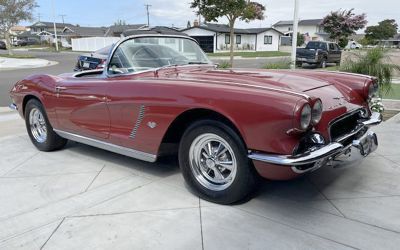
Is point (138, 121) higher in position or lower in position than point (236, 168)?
higher

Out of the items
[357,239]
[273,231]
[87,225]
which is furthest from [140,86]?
[357,239]

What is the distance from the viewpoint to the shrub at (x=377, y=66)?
7090 mm

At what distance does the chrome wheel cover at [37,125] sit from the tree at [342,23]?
126 feet

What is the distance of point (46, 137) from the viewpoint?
4859 millimetres

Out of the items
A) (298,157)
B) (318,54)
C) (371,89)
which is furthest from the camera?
(318,54)

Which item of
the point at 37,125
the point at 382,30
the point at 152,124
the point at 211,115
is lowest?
the point at 37,125

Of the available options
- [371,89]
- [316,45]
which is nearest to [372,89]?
[371,89]

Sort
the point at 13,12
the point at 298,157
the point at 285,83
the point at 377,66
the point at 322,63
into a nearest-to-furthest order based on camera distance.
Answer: the point at 298,157 < the point at 285,83 < the point at 377,66 < the point at 322,63 < the point at 13,12

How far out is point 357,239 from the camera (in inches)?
104

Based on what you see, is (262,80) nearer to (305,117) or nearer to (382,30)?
(305,117)

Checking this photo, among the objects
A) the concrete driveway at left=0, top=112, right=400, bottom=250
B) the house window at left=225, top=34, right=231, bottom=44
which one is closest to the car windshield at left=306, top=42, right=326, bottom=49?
the concrete driveway at left=0, top=112, right=400, bottom=250

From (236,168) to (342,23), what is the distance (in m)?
39.6

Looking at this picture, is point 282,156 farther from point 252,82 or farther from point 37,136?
point 37,136

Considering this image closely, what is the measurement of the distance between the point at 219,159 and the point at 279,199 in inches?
26.9
